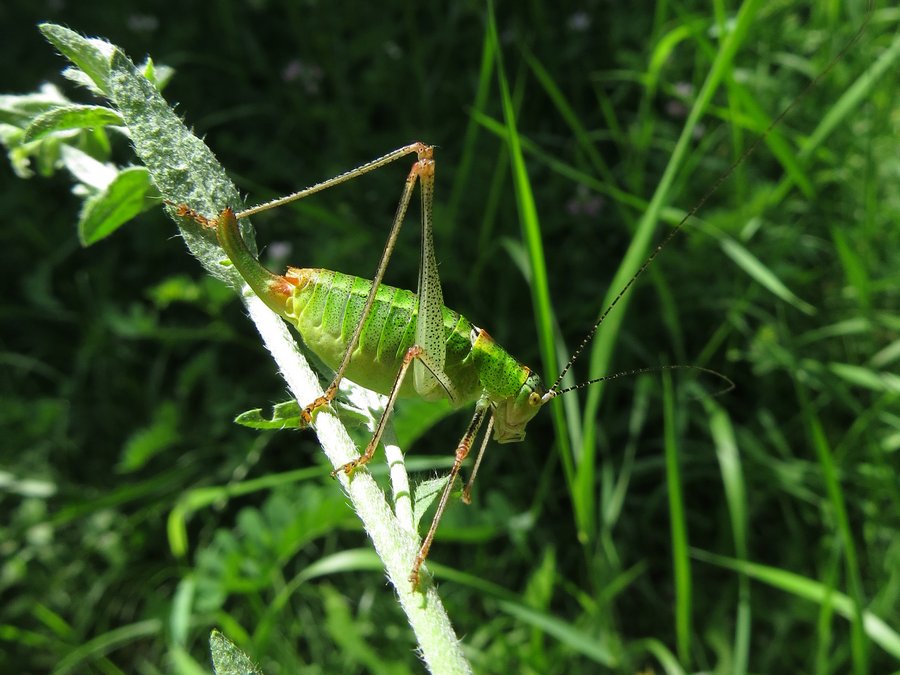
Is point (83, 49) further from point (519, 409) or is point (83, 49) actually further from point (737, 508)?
point (737, 508)

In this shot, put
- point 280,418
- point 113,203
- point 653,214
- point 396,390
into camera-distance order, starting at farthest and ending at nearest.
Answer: point 653,214
point 396,390
point 113,203
point 280,418

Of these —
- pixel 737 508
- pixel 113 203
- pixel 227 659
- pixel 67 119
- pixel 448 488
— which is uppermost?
pixel 67 119

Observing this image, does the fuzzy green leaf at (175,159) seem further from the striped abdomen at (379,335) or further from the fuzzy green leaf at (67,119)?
the striped abdomen at (379,335)

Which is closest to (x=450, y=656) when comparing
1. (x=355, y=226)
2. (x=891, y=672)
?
(x=355, y=226)

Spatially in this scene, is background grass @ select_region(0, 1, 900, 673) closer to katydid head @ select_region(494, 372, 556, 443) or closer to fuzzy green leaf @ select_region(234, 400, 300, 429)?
katydid head @ select_region(494, 372, 556, 443)

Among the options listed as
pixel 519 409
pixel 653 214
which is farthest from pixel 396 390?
pixel 653 214

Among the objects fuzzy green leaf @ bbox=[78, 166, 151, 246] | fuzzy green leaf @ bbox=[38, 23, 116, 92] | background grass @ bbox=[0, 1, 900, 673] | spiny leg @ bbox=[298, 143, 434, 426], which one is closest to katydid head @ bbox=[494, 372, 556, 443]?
spiny leg @ bbox=[298, 143, 434, 426]

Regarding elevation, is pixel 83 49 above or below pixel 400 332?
above

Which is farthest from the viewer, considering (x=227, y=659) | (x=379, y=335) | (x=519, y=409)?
(x=519, y=409)

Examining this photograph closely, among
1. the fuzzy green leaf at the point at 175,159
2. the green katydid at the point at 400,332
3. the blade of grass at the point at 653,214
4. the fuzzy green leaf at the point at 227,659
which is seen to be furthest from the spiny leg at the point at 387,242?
the blade of grass at the point at 653,214
